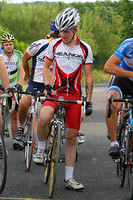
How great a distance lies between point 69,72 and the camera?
6801mm

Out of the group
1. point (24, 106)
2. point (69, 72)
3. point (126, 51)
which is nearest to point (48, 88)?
point (69, 72)

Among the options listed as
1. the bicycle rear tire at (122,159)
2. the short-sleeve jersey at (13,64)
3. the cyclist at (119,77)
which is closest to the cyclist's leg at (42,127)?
the cyclist at (119,77)

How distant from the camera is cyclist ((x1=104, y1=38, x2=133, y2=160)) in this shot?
629 cm

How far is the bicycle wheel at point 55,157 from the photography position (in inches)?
234

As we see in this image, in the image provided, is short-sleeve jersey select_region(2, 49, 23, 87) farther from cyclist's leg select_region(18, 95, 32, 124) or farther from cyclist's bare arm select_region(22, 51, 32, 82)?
cyclist's leg select_region(18, 95, 32, 124)

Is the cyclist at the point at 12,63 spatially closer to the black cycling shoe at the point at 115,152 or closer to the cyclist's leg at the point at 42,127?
the cyclist's leg at the point at 42,127

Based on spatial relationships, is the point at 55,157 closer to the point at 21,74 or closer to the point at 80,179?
the point at 80,179

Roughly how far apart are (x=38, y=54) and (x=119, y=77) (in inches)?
107

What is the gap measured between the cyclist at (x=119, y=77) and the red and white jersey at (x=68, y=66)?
50cm

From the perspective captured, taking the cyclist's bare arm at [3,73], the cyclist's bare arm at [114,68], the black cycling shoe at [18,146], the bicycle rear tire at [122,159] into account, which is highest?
the cyclist's bare arm at [114,68]

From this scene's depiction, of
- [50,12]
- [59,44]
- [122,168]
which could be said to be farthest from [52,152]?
[50,12]

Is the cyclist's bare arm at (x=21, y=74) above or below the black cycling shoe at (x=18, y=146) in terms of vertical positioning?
above

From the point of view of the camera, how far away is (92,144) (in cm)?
1077

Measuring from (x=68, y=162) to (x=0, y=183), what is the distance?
107 cm
